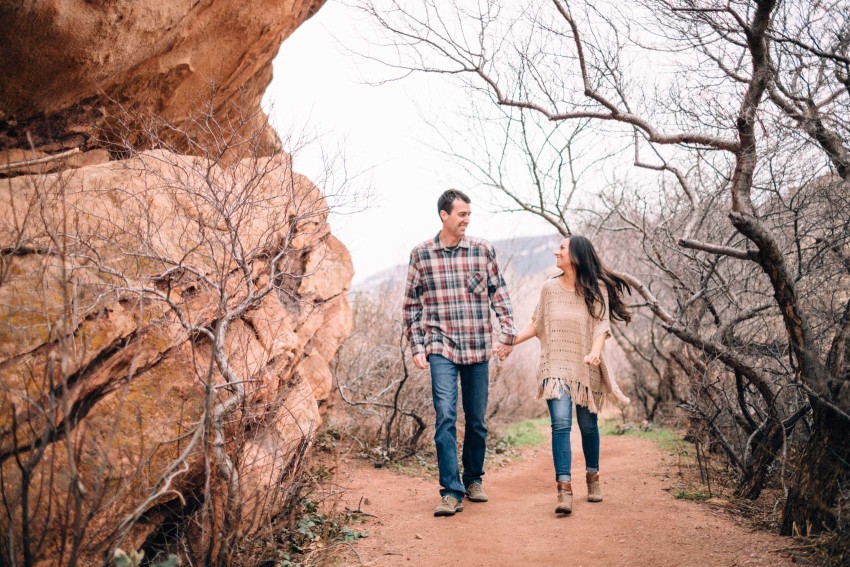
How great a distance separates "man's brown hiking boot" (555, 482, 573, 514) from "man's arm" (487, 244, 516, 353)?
3.62 feet

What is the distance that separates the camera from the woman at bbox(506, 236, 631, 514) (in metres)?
4.96

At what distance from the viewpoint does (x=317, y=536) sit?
4.47 m

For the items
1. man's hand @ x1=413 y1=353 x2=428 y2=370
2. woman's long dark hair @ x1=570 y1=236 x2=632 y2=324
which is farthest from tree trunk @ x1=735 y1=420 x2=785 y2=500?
man's hand @ x1=413 y1=353 x2=428 y2=370

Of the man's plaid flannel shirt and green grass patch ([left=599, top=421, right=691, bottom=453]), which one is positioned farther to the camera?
green grass patch ([left=599, top=421, right=691, bottom=453])

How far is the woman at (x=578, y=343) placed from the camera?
4.96 m

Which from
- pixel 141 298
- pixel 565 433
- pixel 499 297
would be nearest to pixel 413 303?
pixel 499 297

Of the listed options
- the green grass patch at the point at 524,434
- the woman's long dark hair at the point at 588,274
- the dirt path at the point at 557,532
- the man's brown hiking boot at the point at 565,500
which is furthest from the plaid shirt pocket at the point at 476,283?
the green grass patch at the point at 524,434

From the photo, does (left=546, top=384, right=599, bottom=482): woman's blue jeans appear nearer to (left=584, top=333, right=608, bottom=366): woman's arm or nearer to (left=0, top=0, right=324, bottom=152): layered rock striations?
(left=584, top=333, right=608, bottom=366): woman's arm

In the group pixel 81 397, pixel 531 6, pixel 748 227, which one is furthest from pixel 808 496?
pixel 531 6

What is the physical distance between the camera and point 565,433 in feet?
16.0

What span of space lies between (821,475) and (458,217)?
284 cm

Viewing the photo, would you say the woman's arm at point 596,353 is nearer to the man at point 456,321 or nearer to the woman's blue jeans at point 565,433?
the woman's blue jeans at point 565,433

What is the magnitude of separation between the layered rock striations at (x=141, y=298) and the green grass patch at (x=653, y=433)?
4.80m

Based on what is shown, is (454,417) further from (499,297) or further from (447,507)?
(499,297)
